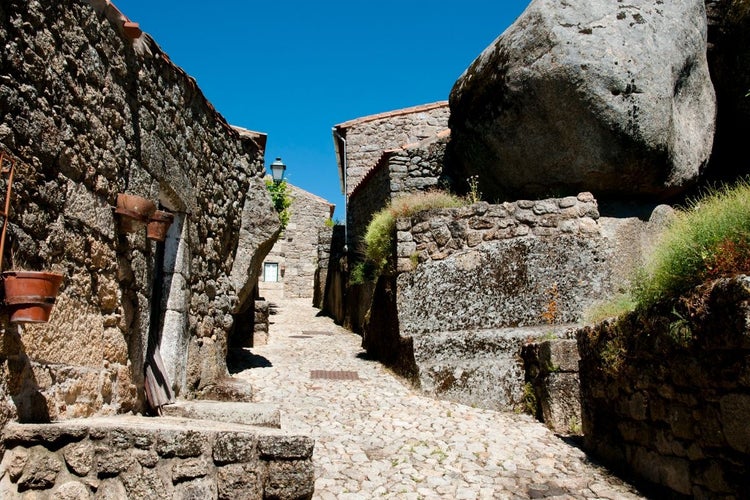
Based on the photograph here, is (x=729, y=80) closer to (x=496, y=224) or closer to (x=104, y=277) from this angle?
(x=496, y=224)

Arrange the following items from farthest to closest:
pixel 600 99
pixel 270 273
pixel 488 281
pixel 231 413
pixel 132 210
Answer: pixel 270 273
pixel 600 99
pixel 488 281
pixel 231 413
pixel 132 210

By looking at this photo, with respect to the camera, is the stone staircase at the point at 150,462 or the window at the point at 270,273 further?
the window at the point at 270,273

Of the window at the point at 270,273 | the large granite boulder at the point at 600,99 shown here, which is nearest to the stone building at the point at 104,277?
the large granite boulder at the point at 600,99

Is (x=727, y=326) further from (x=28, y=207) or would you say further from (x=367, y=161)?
(x=367, y=161)

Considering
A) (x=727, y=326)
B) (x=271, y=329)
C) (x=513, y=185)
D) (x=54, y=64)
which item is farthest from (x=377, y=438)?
(x=271, y=329)

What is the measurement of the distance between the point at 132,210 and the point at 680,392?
11.6 feet

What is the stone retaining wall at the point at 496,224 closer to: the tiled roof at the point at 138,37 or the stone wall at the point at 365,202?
the tiled roof at the point at 138,37

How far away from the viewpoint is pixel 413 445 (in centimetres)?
471

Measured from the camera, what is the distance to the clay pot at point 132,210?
11.9 feet

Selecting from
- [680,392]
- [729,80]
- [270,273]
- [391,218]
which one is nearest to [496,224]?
[391,218]

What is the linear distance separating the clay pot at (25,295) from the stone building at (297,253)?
1911cm

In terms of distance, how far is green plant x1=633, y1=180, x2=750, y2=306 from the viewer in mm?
3236

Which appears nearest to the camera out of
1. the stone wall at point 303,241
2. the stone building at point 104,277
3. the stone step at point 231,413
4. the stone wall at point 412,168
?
the stone building at point 104,277

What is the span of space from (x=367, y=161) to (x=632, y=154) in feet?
26.8
